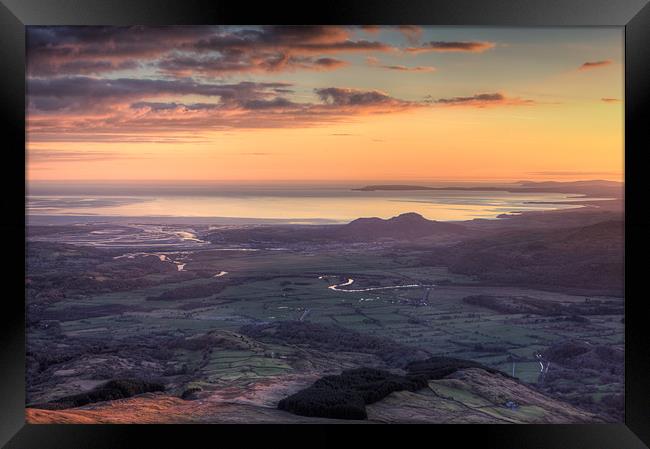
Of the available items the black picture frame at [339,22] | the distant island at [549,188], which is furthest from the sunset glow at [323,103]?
the black picture frame at [339,22]

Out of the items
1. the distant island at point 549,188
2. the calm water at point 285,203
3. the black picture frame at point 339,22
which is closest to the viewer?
the black picture frame at point 339,22

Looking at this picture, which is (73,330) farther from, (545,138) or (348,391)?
(545,138)

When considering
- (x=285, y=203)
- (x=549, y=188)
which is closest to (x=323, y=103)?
(x=285, y=203)

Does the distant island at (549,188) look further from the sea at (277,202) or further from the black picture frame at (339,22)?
the black picture frame at (339,22)

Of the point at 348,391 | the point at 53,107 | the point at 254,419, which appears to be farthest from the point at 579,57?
the point at 53,107

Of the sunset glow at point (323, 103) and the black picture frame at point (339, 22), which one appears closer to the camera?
the black picture frame at point (339, 22)

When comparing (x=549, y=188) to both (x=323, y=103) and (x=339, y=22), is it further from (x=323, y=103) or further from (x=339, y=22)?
(x=339, y=22)
